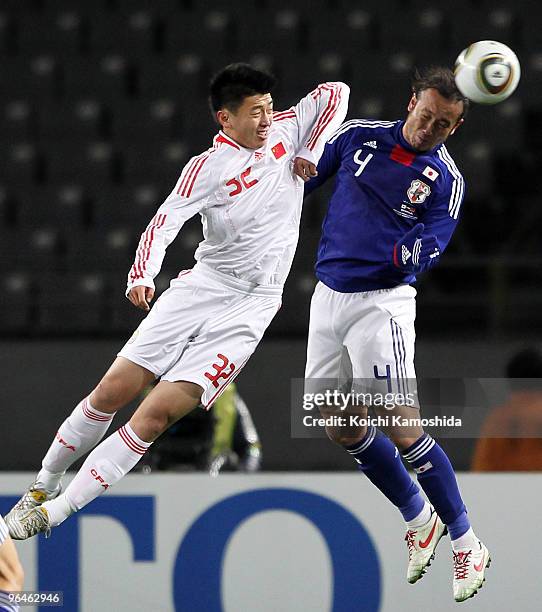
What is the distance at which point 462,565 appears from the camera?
4.89m

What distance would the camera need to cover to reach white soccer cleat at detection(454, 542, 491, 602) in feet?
15.9

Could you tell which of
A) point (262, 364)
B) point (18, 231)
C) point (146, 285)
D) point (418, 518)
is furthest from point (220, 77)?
point (18, 231)

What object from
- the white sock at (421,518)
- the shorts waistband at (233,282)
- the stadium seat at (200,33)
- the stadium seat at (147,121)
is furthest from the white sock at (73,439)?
the stadium seat at (200,33)

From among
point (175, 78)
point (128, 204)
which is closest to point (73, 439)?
point (128, 204)

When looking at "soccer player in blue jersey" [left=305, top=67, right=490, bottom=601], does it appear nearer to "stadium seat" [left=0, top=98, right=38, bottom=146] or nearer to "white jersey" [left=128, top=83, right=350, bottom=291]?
"white jersey" [left=128, top=83, right=350, bottom=291]

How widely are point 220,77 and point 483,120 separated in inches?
223

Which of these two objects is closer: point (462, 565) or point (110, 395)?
point (110, 395)

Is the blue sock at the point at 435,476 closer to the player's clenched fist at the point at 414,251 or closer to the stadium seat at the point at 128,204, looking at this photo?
the player's clenched fist at the point at 414,251

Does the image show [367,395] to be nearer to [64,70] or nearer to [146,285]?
[146,285]

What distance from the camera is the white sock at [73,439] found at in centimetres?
468

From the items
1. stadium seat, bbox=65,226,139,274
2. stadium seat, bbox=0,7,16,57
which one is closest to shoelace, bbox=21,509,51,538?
stadium seat, bbox=65,226,139,274

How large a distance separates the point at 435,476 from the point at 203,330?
3.52 ft

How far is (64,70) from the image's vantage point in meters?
10.7

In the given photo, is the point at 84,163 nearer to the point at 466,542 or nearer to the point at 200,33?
the point at 200,33
